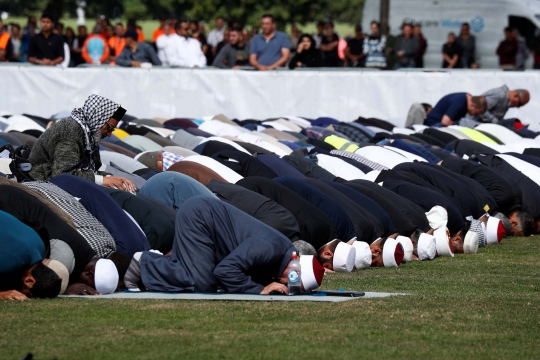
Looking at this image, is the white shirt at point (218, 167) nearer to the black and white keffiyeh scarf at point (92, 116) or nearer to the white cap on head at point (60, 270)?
the black and white keffiyeh scarf at point (92, 116)

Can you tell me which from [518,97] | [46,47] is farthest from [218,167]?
[46,47]

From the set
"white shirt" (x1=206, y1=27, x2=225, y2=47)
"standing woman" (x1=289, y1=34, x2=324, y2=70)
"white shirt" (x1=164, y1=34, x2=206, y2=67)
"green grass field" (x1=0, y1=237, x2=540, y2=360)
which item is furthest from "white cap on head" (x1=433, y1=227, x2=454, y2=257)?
"white shirt" (x1=206, y1=27, x2=225, y2=47)

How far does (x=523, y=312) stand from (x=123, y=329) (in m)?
3.00

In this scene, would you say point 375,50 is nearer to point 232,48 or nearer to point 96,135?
point 232,48

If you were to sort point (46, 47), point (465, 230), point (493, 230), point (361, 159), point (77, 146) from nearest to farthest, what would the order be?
point (77, 146) → point (465, 230) → point (493, 230) → point (361, 159) → point (46, 47)

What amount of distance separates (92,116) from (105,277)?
2399mm

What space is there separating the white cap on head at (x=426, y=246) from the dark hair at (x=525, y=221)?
103 inches

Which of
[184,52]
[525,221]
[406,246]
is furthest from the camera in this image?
[184,52]

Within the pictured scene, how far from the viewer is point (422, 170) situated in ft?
43.1

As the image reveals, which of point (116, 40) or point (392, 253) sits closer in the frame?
point (392, 253)

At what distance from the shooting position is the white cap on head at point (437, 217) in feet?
38.7

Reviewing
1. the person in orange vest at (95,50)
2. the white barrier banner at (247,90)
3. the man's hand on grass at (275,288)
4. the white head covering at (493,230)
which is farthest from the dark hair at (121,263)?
the person in orange vest at (95,50)

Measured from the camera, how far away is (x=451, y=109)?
18.8 meters

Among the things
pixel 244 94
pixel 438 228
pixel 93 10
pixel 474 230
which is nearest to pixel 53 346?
pixel 438 228
